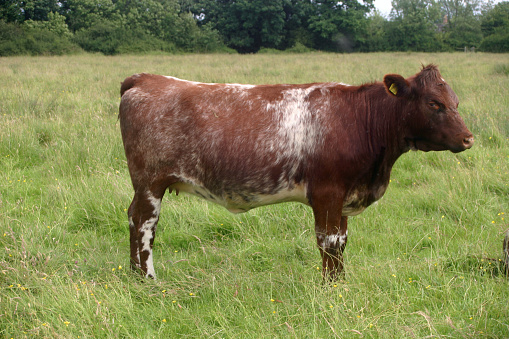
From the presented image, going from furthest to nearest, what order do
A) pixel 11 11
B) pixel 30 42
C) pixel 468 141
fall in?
pixel 11 11 < pixel 30 42 < pixel 468 141

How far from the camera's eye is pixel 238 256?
13.7ft

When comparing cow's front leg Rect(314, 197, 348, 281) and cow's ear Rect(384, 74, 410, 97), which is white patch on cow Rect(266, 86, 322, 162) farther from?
cow's ear Rect(384, 74, 410, 97)

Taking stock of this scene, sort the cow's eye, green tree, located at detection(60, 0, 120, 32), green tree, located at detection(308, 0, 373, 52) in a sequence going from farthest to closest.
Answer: green tree, located at detection(308, 0, 373, 52) → green tree, located at detection(60, 0, 120, 32) → the cow's eye

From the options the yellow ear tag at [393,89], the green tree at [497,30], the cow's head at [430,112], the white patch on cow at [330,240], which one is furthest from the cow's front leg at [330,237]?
the green tree at [497,30]

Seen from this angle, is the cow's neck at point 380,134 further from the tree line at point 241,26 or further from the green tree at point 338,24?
the green tree at point 338,24

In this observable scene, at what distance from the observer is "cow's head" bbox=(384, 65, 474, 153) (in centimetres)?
334

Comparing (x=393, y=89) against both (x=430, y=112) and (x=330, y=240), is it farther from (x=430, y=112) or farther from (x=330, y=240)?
(x=330, y=240)

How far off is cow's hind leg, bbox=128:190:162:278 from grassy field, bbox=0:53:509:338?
14 centimetres

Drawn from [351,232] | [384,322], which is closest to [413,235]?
[351,232]

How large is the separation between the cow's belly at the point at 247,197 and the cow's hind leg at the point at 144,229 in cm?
29

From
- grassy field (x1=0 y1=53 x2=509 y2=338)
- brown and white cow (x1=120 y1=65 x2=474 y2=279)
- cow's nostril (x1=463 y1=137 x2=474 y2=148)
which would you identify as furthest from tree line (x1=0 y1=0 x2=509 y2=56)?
cow's nostril (x1=463 y1=137 x2=474 y2=148)

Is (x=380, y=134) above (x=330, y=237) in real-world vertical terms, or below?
above

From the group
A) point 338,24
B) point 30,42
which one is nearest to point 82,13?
point 30,42

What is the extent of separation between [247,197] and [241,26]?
5143 cm
